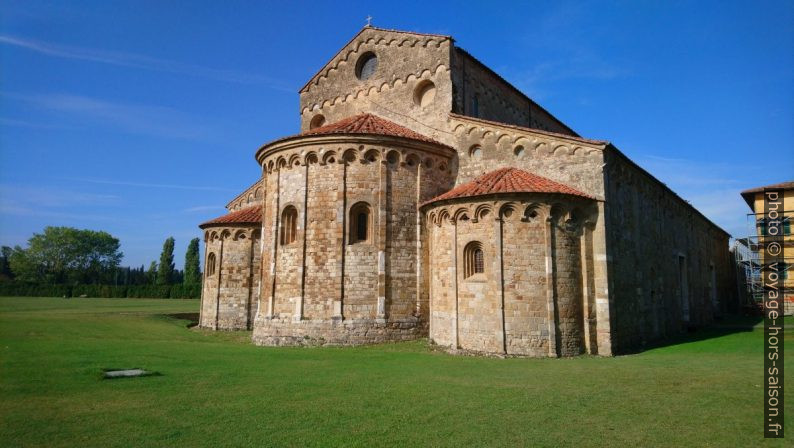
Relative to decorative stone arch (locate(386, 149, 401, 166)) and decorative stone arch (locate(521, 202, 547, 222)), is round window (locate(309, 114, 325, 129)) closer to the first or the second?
decorative stone arch (locate(386, 149, 401, 166))

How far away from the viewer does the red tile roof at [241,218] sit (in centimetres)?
2302

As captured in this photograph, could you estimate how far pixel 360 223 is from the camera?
17.5m

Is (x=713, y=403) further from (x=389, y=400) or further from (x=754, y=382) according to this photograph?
(x=389, y=400)

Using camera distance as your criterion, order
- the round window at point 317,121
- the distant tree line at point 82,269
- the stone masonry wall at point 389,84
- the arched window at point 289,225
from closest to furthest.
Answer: the arched window at point 289,225, the stone masonry wall at point 389,84, the round window at point 317,121, the distant tree line at point 82,269

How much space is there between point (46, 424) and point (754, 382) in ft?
40.9

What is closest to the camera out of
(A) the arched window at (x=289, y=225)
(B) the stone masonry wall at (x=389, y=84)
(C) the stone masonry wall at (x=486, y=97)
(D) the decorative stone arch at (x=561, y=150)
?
(D) the decorative stone arch at (x=561, y=150)

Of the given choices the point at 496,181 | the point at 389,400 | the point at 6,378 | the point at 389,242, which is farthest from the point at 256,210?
the point at 389,400

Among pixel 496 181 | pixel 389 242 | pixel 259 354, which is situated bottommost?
pixel 259 354

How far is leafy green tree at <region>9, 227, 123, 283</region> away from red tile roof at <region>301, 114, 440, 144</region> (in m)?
79.7

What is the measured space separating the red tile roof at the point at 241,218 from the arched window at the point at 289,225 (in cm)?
531

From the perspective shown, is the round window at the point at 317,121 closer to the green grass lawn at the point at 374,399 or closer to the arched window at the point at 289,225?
the arched window at the point at 289,225

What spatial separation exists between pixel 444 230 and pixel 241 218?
11.5 m

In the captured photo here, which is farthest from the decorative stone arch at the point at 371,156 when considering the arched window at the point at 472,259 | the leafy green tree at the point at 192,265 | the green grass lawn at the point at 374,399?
the leafy green tree at the point at 192,265

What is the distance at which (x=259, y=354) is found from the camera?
14.4 m
